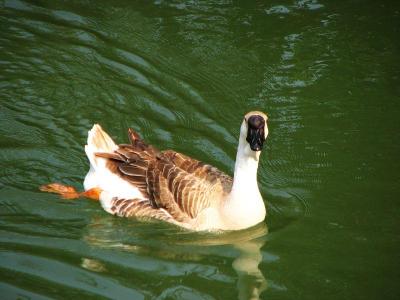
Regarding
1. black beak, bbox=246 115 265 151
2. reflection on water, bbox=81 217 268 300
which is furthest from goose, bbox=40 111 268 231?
reflection on water, bbox=81 217 268 300

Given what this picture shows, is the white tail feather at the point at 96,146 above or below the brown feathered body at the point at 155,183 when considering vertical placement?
above

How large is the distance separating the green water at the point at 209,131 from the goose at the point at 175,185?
0.59 ft

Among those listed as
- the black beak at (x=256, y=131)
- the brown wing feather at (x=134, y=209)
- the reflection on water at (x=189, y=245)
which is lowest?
the reflection on water at (x=189, y=245)

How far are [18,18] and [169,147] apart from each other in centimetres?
423

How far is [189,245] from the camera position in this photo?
262 inches

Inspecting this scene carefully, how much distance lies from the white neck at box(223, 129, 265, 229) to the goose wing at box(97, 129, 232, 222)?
10.9 inches

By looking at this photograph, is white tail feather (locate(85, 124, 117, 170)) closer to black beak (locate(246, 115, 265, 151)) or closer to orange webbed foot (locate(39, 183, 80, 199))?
orange webbed foot (locate(39, 183, 80, 199))

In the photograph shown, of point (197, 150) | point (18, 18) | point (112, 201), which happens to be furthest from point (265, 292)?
point (18, 18)

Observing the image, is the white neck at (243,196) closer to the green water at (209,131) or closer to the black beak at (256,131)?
the green water at (209,131)

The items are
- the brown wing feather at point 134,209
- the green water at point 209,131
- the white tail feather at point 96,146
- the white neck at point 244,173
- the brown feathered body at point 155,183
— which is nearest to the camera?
the green water at point 209,131

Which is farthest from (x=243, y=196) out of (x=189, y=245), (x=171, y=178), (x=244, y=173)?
(x=171, y=178)

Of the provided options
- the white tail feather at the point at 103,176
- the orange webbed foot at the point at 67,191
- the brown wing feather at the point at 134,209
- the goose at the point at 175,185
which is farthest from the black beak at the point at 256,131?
the orange webbed foot at the point at 67,191

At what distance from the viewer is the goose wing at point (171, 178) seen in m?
6.94

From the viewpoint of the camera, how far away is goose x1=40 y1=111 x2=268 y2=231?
22.0 ft
